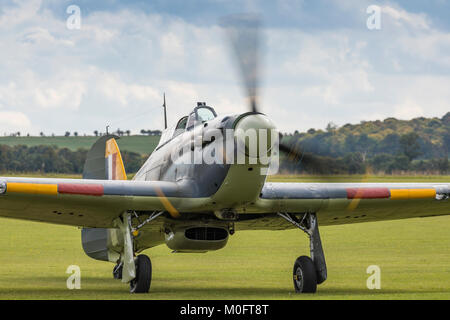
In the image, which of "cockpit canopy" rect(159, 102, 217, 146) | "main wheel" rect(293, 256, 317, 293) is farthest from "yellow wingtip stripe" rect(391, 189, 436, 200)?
"cockpit canopy" rect(159, 102, 217, 146)

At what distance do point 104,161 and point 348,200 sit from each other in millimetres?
7064

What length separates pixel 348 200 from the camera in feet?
46.6

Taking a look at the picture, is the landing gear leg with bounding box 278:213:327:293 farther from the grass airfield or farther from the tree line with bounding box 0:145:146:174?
the tree line with bounding box 0:145:146:174

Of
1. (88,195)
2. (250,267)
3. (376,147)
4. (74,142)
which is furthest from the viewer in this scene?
(74,142)

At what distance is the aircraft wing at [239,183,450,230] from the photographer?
13.4 meters

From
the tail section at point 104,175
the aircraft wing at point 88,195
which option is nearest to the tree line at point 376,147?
the aircraft wing at point 88,195

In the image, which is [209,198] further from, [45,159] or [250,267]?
[45,159]

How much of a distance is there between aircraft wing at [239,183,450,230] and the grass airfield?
4.33ft

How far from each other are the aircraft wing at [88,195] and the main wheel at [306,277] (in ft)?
7.67

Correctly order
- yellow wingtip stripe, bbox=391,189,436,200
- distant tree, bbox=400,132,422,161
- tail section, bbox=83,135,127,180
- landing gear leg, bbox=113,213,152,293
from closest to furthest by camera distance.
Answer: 1. landing gear leg, bbox=113,213,152,293
2. yellow wingtip stripe, bbox=391,189,436,200
3. tail section, bbox=83,135,127,180
4. distant tree, bbox=400,132,422,161

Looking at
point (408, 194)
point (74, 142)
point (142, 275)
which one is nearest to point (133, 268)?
point (142, 275)

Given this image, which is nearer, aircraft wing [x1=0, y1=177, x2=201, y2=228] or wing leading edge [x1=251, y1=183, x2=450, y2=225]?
aircraft wing [x1=0, y1=177, x2=201, y2=228]

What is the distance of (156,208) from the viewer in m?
13.1
